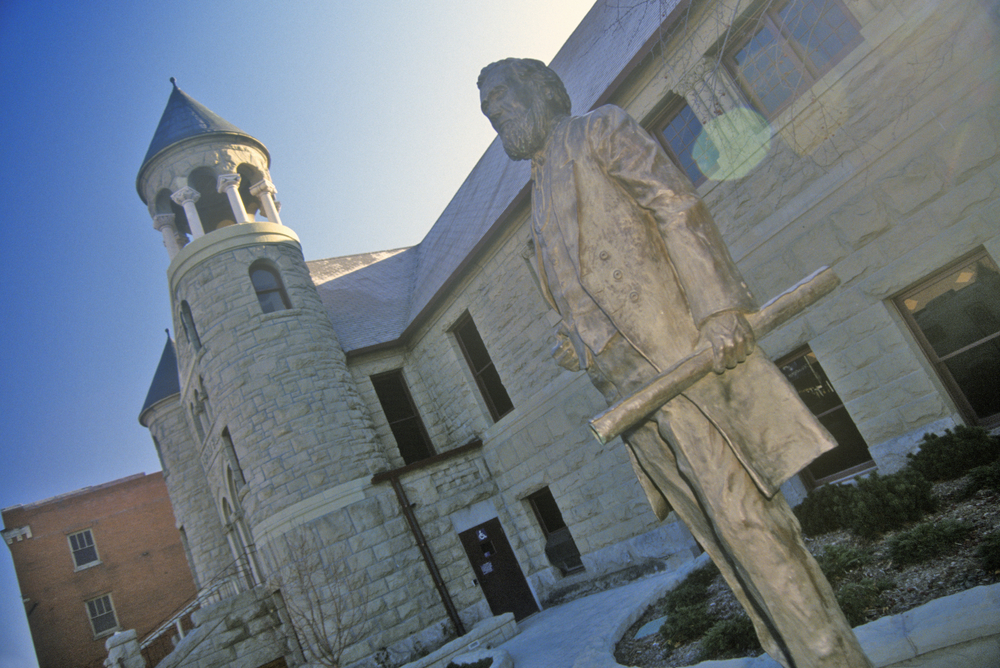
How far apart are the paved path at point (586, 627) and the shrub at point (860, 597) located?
1.68 metres

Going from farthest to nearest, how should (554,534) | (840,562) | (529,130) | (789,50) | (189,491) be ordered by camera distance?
1. (189,491)
2. (554,534)
3. (789,50)
4. (840,562)
5. (529,130)

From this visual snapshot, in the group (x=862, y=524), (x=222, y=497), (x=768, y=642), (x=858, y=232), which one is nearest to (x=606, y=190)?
(x=768, y=642)

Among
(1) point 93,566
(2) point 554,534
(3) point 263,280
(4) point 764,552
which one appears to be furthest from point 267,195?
(1) point 93,566

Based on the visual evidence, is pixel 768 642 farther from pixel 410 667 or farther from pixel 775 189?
pixel 410 667

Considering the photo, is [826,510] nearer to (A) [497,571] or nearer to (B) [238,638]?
(A) [497,571]

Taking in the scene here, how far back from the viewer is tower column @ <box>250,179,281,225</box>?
15.4 metres

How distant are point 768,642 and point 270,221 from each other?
49.6ft

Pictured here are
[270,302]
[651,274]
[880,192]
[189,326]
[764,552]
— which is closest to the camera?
[764,552]

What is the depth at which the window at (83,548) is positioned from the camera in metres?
25.0

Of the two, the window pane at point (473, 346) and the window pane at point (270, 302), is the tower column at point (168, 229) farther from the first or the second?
the window pane at point (473, 346)

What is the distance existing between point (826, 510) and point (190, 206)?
1439 centimetres

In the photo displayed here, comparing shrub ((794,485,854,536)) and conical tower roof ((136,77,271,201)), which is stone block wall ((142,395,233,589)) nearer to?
conical tower roof ((136,77,271,201))

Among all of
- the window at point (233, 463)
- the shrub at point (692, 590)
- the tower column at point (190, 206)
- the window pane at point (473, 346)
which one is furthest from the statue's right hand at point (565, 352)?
the tower column at point (190, 206)

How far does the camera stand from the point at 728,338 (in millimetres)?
2062
